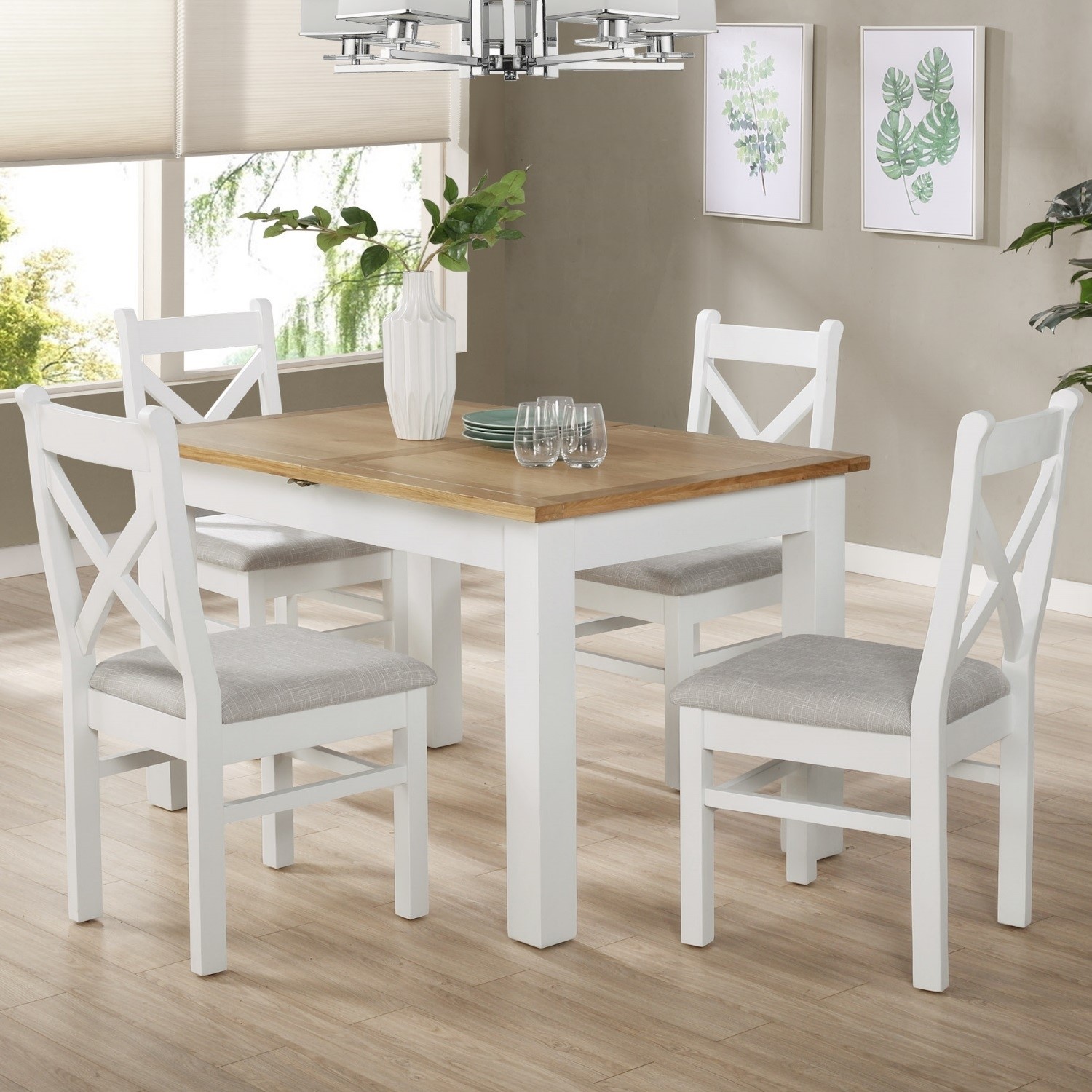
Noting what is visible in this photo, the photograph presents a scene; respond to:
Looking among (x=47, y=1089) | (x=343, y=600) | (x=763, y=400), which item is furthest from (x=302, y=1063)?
(x=763, y=400)

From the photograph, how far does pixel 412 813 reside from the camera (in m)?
2.95

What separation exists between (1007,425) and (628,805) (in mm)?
1364

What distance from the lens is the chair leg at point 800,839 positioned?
3133 mm

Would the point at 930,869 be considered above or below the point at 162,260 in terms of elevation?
below

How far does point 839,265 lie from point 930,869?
132 inches

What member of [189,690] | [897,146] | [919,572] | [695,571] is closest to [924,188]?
[897,146]

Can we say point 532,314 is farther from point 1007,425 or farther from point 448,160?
point 1007,425

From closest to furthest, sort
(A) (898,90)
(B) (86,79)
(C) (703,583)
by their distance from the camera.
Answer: (C) (703,583) < (A) (898,90) < (B) (86,79)

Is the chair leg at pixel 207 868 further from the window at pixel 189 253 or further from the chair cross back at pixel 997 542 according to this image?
the window at pixel 189 253

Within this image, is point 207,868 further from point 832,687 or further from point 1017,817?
point 1017,817

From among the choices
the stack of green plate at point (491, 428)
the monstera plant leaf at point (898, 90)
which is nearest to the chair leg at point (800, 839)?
the stack of green plate at point (491, 428)

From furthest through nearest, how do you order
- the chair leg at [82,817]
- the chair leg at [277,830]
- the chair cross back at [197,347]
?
the chair cross back at [197,347]
the chair leg at [277,830]
the chair leg at [82,817]

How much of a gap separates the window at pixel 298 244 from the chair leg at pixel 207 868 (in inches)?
138

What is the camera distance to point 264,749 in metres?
2.78
